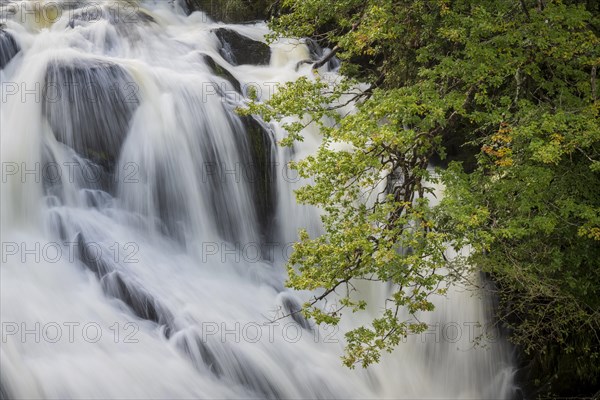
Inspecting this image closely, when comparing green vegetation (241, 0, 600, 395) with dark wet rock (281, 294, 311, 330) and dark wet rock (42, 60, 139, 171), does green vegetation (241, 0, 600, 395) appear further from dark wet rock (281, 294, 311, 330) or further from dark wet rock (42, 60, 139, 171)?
dark wet rock (42, 60, 139, 171)

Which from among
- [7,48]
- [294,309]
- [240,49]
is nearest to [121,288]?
[294,309]

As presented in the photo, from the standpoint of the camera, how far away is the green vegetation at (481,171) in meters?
6.26

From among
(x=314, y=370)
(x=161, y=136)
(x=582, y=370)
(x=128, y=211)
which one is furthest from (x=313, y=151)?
(x=582, y=370)

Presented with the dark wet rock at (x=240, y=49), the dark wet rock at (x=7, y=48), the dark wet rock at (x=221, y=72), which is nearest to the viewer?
the dark wet rock at (x=7, y=48)

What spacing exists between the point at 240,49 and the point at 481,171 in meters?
7.89

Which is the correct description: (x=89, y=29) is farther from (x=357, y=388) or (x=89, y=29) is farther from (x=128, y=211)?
(x=357, y=388)

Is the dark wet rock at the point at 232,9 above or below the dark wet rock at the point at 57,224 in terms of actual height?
above

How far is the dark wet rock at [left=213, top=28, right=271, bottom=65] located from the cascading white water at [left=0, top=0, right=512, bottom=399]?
122cm

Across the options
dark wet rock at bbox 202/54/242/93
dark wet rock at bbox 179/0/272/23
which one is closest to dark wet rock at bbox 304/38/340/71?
dark wet rock at bbox 179/0/272/23

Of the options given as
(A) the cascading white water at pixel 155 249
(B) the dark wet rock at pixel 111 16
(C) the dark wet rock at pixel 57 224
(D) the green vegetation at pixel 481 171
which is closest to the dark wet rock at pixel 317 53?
(A) the cascading white water at pixel 155 249

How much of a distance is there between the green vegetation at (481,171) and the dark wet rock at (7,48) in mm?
5319

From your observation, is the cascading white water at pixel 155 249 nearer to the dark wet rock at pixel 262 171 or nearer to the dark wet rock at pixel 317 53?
the dark wet rock at pixel 262 171

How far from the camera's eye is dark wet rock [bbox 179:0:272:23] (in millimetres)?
15547

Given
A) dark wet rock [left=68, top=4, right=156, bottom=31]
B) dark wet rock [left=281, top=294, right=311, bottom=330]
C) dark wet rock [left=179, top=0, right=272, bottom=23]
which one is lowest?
dark wet rock [left=281, top=294, right=311, bottom=330]
